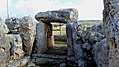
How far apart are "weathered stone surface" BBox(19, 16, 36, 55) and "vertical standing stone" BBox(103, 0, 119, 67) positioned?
32.4 feet

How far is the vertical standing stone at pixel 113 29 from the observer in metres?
3.47

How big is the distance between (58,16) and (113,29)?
33.4 ft

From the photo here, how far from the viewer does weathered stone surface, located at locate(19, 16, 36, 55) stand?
43.6ft

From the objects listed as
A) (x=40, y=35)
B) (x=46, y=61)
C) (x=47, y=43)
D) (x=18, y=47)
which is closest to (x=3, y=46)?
(x=18, y=47)

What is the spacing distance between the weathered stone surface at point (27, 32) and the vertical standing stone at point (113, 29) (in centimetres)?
987

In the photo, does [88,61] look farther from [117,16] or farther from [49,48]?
[117,16]

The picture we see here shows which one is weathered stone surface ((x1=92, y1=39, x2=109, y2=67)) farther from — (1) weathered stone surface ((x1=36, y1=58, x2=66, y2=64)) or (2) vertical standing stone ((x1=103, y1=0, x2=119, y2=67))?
(1) weathered stone surface ((x1=36, y1=58, x2=66, y2=64))

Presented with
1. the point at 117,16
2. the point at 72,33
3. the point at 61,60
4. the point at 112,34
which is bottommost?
the point at 61,60

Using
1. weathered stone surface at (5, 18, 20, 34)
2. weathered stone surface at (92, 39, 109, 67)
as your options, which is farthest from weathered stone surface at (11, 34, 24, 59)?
weathered stone surface at (5, 18, 20, 34)

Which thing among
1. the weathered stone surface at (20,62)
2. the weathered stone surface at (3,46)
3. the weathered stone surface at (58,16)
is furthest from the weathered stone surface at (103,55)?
the weathered stone surface at (58,16)

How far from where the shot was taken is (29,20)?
1335cm

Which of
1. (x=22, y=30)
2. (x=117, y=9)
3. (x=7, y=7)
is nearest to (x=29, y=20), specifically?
(x=22, y=30)

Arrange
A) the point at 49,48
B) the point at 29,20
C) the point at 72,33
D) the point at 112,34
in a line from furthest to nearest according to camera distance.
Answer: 1. the point at 49,48
2. the point at 29,20
3. the point at 72,33
4. the point at 112,34

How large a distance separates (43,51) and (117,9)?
10702 mm
